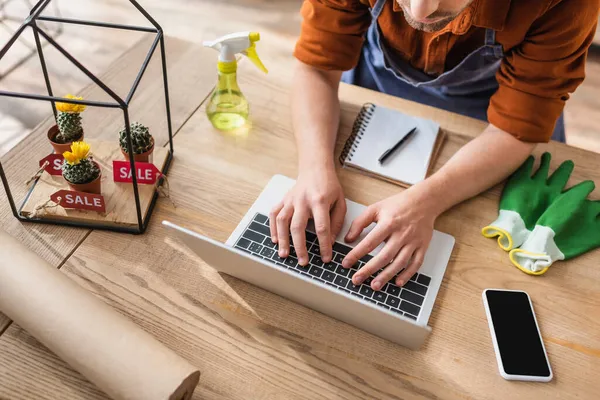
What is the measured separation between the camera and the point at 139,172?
918 mm

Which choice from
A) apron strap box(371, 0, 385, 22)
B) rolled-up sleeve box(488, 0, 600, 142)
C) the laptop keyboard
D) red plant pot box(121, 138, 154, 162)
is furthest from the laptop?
apron strap box(371, 0, 385, 22)

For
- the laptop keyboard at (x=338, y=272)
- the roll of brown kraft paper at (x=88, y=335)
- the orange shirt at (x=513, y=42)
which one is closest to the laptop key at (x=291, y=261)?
the laptop keyboard at (x=338, y=272)

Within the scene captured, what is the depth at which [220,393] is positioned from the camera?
71 cm

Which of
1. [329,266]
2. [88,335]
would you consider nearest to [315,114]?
[329,266]

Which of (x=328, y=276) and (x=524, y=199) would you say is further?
(x=524, y=199)

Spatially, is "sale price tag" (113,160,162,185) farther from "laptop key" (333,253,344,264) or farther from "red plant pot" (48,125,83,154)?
"laptop key" (333,253,344,264)

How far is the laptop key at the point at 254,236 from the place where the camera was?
890mm

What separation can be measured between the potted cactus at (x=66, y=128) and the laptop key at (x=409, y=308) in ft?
2.02

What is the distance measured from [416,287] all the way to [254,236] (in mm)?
283

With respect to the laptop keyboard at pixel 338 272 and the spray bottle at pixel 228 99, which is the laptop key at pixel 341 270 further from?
the spray bottle at pixel 228 99

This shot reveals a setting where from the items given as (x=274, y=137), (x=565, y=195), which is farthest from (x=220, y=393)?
(x=565, y=195)

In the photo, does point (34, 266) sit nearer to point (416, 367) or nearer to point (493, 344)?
point (416, 367)

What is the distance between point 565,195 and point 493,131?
0.62 feet

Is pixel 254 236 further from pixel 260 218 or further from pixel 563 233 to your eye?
pixel 563 233
